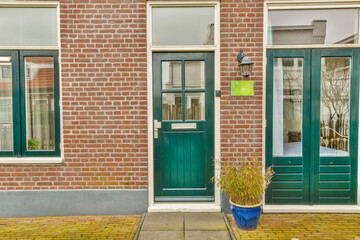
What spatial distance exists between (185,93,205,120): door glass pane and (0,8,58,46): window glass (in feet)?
7.32

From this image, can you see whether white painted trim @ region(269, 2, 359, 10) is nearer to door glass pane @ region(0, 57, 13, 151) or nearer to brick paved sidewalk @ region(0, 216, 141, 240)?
brick paved sidewalk @ region(0, 216, 141, 240)

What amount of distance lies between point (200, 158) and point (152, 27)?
2.17 m

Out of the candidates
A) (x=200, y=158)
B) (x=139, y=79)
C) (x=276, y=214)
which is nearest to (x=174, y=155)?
(x=200, y=158)

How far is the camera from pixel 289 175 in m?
4.19

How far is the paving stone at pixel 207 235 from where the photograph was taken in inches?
131

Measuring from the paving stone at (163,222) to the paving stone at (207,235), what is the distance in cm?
18

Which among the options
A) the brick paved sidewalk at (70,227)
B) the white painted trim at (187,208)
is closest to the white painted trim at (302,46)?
the white painted trim at (187,208)

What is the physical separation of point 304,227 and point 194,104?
234cm

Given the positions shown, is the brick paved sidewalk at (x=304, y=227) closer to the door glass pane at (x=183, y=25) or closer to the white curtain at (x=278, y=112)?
the white curtain at (x=278, y=112)

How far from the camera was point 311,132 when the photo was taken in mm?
4152

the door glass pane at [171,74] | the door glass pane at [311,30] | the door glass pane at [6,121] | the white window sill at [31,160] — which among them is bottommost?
the white window sill at [31,160]

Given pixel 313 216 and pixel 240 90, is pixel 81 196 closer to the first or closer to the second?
pixel 240 90

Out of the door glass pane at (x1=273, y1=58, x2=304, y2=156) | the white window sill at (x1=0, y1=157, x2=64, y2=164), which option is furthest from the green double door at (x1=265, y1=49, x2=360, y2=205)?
the white window sill at (x1=0, y1=157, x2=64, y2=164)

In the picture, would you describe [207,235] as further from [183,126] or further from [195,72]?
[195,72]
